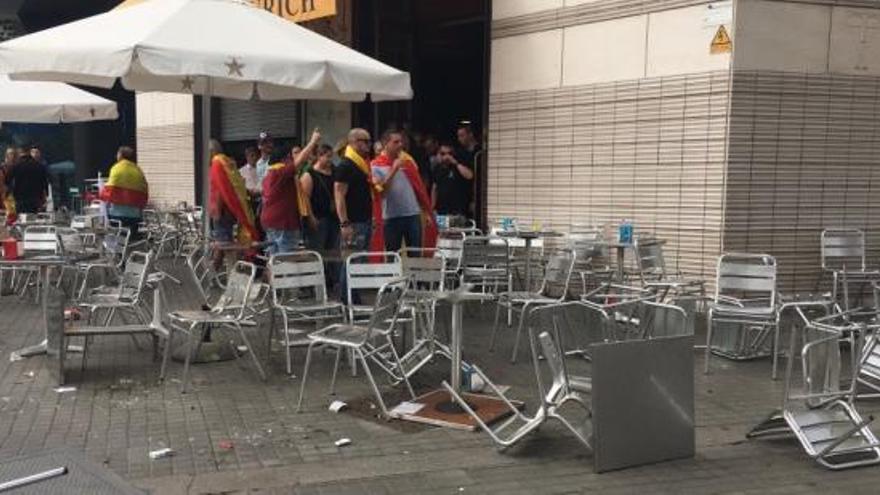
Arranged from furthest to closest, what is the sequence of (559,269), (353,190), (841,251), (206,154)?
(841,251) < (353,190) < (559,269) < (206,154)

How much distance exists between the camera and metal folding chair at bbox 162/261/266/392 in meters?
5.99

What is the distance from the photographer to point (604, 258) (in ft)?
29.2

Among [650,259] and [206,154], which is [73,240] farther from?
[650,259]

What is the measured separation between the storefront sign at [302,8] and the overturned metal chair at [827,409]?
299 inches

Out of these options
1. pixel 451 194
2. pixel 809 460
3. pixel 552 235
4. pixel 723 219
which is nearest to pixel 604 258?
pixel 552 235

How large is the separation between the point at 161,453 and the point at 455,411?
174 centimetres

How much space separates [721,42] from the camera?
816cm

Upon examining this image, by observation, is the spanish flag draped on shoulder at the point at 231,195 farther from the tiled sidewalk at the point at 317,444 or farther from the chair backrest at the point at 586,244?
the chair backrest at the point at 586,244

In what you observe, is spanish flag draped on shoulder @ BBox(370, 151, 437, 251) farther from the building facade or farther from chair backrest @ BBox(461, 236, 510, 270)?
the building facade

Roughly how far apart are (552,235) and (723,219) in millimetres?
1728

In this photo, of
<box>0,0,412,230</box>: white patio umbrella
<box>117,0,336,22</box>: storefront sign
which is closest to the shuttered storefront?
<box>117,0,336,22</box>: storefront sign

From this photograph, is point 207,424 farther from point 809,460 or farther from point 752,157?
point 752,157

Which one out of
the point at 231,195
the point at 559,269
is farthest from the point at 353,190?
the point at 559,269

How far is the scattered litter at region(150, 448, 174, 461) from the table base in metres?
1.35
